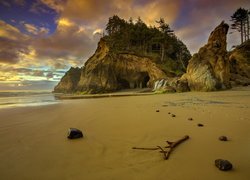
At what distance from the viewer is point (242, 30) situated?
42.9 meters

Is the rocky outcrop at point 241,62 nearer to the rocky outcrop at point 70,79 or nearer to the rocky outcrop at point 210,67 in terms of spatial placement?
the rocky outcrop at point 210,67

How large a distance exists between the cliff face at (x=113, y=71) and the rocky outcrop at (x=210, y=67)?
11520mm

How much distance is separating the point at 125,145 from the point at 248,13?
51.1 meters

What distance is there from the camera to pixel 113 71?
37.5 metres

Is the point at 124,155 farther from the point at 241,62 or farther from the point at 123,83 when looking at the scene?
the point at 241,62

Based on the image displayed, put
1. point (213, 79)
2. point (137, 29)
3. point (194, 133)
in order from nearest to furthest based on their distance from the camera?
point (194, 133), point (213, 79), point (137, 29)

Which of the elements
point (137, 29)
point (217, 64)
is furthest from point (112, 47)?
point (217, 64)

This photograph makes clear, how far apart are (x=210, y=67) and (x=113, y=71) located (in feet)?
70.5


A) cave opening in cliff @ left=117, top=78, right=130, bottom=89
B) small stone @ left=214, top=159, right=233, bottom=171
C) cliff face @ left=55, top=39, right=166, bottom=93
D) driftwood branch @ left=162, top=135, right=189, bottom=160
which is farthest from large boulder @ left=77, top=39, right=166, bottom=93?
small stone @ left=214, top=159, right=233, bottom=171

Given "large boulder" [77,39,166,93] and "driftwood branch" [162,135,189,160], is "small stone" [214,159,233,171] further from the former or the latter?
"large boulder" [77,39,166,93]

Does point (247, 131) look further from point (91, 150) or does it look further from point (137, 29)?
point (137, 29)

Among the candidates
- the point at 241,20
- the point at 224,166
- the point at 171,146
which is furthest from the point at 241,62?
the point at 224,166

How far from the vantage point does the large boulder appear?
1378 inches

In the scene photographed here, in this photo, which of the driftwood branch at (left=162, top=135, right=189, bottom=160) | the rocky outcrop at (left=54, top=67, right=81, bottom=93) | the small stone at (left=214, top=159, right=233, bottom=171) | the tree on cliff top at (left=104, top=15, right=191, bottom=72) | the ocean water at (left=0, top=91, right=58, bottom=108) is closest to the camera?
the small stone at (left=214, top=159, right=233, bottom=171)
